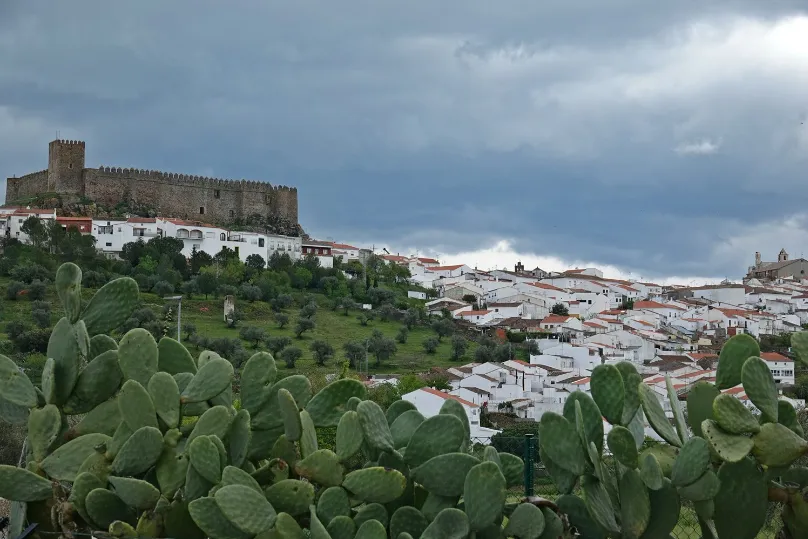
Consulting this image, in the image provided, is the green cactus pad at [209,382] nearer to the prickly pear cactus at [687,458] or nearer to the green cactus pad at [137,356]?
the green cactus pad at [137,356]

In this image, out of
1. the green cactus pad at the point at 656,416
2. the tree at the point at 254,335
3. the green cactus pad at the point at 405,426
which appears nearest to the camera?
the green cactus pad at the point at 656,416

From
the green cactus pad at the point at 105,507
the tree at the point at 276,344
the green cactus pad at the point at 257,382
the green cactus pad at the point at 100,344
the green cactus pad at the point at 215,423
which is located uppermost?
the green cactus pad at the point at 100,344

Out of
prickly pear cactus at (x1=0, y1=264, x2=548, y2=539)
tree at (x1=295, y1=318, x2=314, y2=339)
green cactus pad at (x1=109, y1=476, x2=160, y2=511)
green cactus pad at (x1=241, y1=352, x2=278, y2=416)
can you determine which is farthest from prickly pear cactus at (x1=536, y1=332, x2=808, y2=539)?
tree at (x1=295, y1=318, x2=314, y2=339)

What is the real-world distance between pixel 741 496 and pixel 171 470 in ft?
7.51

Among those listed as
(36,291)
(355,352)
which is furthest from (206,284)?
(355,352)

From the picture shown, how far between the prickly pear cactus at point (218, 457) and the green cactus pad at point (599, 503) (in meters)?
0.17

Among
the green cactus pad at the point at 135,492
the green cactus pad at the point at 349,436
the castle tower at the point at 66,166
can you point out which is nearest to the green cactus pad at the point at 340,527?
the green cactus pad at the point at 349,436

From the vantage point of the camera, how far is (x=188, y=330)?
3788cm

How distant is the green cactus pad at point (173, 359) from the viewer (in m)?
4.74

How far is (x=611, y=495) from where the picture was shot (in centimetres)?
413

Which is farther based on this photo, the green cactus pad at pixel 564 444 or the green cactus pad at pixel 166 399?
the green cactus pad at pixel 166 399

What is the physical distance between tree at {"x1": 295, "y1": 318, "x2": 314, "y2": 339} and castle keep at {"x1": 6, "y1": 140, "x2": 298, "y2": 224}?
22043 mm

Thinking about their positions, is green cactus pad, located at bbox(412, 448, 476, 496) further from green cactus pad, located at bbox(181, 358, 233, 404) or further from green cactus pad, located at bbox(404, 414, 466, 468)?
green cactus pad, located at bbox(181, 358, 233, 404)

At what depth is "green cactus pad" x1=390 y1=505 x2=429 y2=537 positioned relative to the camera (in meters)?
4.07
